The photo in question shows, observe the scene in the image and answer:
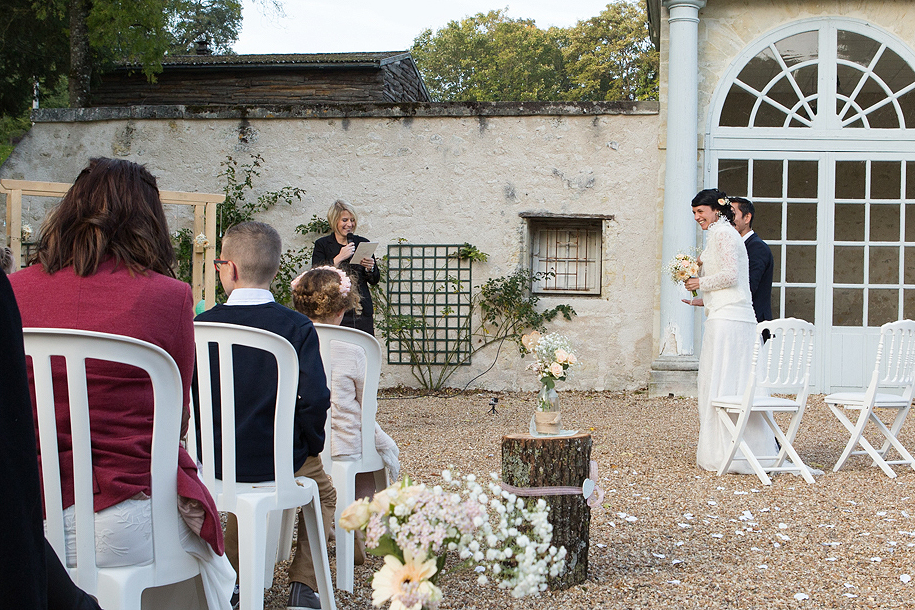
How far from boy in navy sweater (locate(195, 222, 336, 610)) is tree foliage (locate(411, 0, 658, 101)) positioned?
27144 mm

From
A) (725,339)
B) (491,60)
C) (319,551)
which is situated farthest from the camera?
(491,60)

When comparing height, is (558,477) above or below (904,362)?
below

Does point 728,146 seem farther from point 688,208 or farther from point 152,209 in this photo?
point 152,209

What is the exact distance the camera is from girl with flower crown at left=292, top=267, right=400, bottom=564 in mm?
3113

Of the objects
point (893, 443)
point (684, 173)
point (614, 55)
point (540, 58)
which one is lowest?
point (893, 443)

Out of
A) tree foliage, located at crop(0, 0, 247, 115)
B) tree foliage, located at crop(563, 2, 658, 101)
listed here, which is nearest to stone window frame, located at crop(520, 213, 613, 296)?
tree foliage, located at crop(0, 0, 247, 115)

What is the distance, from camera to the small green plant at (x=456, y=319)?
8750 mm

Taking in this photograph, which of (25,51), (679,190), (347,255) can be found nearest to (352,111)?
(679,190)

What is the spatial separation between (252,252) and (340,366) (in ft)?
2.07

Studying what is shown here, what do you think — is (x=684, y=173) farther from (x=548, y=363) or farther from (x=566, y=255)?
(x=548, y=363)

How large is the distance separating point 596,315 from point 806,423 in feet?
8.09

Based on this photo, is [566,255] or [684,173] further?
[566,255]

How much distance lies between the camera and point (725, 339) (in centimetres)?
507

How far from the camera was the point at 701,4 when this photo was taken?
27.3 ft
